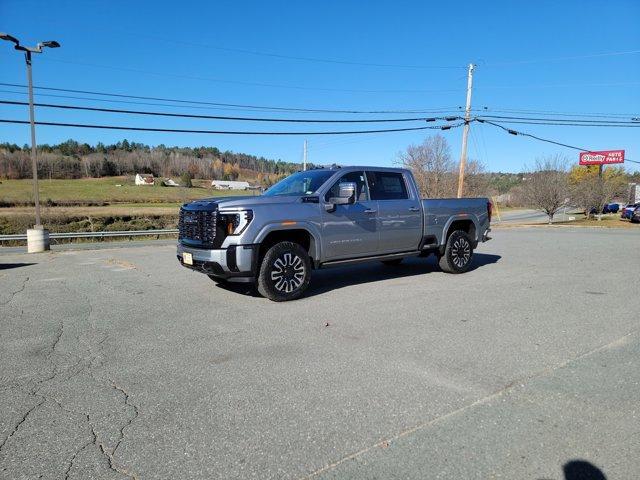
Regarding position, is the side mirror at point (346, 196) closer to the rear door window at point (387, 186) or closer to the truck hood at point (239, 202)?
the truck hood at point (239, 202)

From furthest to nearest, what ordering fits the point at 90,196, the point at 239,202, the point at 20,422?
the point at 90,196 → the point at 239,202 → the point at 20,422

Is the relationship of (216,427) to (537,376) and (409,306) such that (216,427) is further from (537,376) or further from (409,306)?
(409,306)

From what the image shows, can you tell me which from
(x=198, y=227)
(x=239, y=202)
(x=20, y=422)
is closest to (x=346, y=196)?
(x=239, y=202)

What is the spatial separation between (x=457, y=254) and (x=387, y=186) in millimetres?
2179

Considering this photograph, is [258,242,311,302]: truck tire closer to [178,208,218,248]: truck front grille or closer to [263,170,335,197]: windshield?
[178,208,218,248]: truck front grille

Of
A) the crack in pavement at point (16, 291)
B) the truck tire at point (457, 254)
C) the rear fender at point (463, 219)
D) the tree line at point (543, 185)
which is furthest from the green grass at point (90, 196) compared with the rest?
the truck tire at point (457, 254)

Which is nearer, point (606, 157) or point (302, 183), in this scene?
point (302, 183)

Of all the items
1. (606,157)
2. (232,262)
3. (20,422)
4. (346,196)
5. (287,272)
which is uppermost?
(606,157)

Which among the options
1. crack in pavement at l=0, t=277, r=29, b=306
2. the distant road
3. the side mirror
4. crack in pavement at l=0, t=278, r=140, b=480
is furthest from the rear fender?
the distant road

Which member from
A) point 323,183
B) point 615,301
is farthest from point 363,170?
point 615,301

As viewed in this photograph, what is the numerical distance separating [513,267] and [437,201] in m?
2.73

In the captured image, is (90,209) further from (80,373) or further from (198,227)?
(80,373)

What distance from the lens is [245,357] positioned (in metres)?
4.32

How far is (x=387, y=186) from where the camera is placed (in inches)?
315
